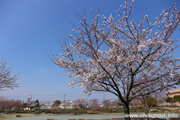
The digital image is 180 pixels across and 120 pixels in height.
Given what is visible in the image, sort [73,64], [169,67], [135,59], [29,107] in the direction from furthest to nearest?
[29,107]
[73,64]
[169,67]
[135,59]

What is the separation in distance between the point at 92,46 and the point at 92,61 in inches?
26.9

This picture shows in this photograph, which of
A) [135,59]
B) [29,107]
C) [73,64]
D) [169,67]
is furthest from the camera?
[29,107]

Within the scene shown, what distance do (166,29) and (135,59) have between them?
5.61ft

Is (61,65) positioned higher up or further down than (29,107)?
higher up

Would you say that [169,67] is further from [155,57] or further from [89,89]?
[89,89]

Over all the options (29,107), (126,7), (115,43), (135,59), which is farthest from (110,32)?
(29,107)

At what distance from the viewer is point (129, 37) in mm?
5895

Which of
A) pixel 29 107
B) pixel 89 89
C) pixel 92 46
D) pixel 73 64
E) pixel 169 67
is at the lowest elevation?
pixel 29 107

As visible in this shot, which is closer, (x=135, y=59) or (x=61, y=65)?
(x=135, y=59)

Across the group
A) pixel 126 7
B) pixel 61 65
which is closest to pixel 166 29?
pixel 126 7

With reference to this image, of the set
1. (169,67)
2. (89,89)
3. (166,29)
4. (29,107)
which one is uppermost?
(166,29)

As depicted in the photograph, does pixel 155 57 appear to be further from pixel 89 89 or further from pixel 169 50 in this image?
pixel 89 89

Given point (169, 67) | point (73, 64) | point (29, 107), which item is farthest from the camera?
point (29, 107)

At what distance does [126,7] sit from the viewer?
18.2 feet
